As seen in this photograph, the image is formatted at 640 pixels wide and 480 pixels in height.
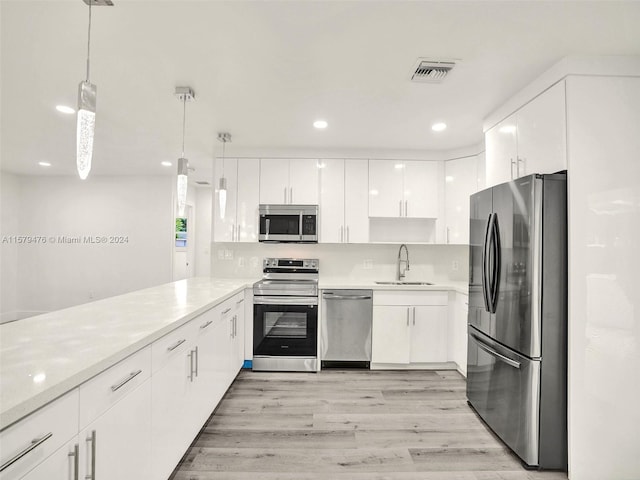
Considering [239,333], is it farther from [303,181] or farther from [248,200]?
[303,181]

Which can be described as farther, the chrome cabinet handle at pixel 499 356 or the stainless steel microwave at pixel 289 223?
the stainless steel microwave at pixel 289 223

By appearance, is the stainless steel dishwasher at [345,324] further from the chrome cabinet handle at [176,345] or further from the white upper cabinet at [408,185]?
the chrome cabinet handle at [176,345]

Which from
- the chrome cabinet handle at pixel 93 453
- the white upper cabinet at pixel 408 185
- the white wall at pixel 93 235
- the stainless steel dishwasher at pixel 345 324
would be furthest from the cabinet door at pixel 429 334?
the white wall at pixel 93 235

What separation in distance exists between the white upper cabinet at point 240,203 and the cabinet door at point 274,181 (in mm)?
73

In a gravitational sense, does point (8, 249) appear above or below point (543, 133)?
below

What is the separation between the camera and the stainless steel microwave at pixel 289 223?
3.88 m

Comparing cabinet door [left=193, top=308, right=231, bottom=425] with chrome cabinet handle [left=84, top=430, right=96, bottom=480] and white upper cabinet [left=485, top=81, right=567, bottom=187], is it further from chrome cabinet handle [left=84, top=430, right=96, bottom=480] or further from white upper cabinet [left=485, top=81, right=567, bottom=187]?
white upper cabinet [left=485, top=81, right=567, bottom=187]

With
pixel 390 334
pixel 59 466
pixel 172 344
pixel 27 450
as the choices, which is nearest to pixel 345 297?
pixel 390 334

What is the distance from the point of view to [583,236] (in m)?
1.93

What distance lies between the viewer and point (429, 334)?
12.0ft

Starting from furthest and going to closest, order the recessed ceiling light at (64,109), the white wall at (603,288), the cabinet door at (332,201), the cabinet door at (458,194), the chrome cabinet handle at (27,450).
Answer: the cabinet door at (332,201) → the cabinet door at (458,194) → the recessed ceiling light at (64,109) → the white wall at (603,288) → the chrome cabinet handle at (27,450)

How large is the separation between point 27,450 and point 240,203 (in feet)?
10.8

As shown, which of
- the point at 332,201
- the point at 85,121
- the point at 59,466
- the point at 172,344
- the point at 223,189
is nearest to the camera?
the point at 59,466

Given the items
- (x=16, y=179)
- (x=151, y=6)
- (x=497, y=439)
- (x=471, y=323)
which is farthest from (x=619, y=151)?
(x=16, y=179)
